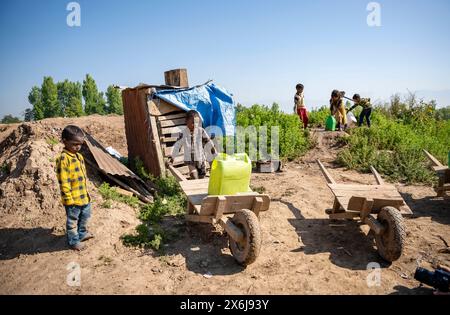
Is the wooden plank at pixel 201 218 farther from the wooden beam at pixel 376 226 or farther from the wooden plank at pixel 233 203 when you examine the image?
the wooden beam at pixel 376 226

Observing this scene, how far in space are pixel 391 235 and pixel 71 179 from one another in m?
4.15

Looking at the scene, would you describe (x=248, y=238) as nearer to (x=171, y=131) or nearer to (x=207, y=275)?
(x=207, y=275)

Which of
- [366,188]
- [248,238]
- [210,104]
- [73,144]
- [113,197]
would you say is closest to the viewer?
[248,238]

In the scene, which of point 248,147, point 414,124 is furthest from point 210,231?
point 414,124

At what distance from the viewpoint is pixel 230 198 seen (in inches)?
164

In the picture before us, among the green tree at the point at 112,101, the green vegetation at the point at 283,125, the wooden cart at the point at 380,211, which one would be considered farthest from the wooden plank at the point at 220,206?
the green tree at the point at 112,101

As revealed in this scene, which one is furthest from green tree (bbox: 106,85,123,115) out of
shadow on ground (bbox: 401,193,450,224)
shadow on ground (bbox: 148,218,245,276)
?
shadow on ground (bbox: 401,193,450,224)

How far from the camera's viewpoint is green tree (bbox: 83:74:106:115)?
36.0 meters

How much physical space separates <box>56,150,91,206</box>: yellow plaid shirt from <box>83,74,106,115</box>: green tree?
3501cm

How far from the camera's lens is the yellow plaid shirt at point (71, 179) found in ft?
13.7

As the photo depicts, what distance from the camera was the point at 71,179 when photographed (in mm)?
4254

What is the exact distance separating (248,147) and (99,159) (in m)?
4.27

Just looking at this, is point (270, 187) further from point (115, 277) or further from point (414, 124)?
point (414, 124)

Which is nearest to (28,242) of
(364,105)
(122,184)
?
(122,184)
